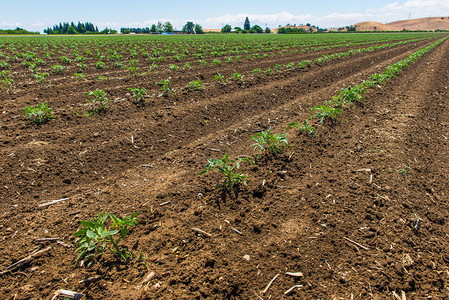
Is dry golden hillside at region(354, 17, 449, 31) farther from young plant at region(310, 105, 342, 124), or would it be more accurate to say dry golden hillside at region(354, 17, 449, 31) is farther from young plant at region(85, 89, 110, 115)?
young plant at region(85, 89, 110, 115)

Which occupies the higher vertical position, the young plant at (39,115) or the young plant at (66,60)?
the young plant at (66,60)

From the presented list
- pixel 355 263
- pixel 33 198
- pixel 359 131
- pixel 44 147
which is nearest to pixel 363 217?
pixel 355 263

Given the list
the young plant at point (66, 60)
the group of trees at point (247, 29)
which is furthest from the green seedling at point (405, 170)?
the group of trees at point (247, 29)

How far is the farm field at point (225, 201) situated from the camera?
2238 millimetres

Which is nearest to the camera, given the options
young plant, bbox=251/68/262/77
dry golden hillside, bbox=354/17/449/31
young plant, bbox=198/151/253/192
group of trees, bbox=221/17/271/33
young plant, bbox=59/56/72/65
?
young plant, bbox=198/151/253/192

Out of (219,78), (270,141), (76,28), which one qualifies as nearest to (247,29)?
(76,28)

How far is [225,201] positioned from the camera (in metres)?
3.15

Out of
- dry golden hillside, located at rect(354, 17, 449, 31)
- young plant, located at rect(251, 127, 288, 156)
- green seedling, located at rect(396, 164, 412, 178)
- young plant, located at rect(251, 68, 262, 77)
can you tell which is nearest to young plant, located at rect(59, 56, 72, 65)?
young plant, located at rect(251, 68, 262, 77)

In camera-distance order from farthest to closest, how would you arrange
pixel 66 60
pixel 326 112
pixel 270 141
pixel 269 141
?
pixel 66 60, pixel 326 112, pixel 270 141, pixel 269 141

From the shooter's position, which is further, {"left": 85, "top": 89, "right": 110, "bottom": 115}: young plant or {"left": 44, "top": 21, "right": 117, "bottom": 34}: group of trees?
{"left": 44, "top": 21, "right": 117, "bottom": 34}: group of trees

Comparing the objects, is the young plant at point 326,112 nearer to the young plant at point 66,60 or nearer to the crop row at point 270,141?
the crop row at point 270,141

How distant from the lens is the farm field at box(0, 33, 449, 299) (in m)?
2.24

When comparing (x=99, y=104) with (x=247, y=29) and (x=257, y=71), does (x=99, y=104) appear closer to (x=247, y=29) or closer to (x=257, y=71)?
(x=257, y=71)

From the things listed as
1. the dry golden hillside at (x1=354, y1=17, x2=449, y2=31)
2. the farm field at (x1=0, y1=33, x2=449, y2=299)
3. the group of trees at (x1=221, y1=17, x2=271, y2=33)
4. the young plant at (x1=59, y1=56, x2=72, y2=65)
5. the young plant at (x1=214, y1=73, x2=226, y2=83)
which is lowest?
the farm field at (x1=0, y1=33, x2=449, y2=299)
